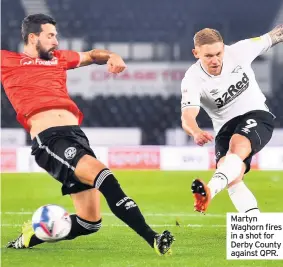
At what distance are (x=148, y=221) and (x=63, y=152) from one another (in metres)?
2.43

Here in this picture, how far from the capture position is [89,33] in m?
15.6

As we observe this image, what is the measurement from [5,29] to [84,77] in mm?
1700

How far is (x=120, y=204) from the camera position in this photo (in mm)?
4500

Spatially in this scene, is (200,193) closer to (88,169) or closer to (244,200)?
(88,169)

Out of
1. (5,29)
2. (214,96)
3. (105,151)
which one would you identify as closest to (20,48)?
(5,29)

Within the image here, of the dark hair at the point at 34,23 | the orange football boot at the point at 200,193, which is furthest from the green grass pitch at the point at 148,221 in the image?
the dark hair at the point at 34,23

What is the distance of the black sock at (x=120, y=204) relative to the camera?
4461 millimetres

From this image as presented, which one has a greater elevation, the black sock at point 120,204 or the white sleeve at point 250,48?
the white sleeve at point 250,48

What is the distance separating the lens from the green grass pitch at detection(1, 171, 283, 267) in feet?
15.6

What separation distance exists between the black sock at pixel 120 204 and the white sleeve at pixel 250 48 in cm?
143

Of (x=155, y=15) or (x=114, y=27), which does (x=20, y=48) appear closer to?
(x=114, y=27)

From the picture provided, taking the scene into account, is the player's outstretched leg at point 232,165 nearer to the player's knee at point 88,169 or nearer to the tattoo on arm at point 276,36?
the player's knee at point 88,169

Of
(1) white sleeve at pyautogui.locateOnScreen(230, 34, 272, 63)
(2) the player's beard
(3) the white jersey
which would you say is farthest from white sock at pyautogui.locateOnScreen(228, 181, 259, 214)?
(2) the player's beard

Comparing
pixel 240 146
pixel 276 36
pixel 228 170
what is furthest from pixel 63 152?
pixel 276 36
